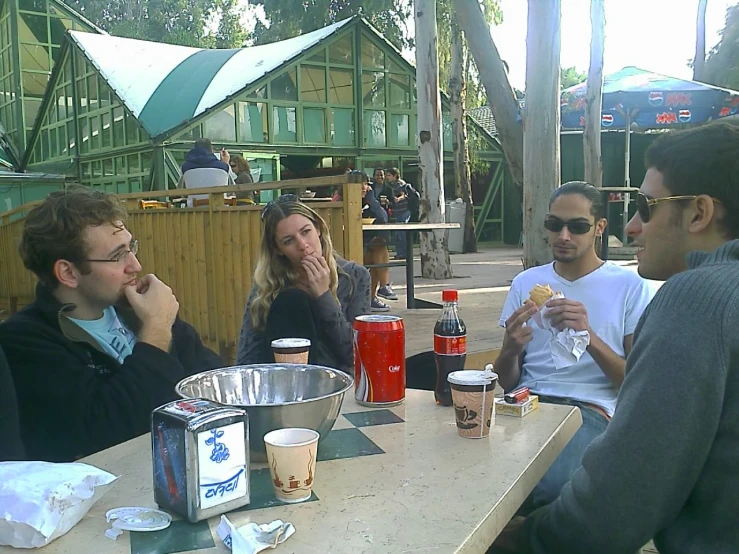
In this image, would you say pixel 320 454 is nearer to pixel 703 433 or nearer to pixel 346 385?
pixel 346 385

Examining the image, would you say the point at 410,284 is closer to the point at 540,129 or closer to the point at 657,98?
the point at 540,129

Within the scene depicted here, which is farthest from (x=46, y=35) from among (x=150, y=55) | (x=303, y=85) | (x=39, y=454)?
(x=39, y=454)

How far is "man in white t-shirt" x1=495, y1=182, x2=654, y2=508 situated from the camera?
92.9 inches

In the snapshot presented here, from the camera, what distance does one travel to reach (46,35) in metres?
19.0

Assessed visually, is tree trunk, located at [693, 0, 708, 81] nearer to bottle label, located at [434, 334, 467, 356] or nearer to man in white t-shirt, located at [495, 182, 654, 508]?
man in white t-shirt, located at [495, 182, 654, 508]

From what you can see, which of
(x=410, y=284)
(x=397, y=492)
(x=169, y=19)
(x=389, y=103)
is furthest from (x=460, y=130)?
(x=169, y=19)

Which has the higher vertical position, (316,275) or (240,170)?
(240,170)

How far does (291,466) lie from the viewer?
1232 millimetres

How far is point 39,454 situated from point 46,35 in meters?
20.6

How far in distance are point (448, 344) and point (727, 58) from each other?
101 ft

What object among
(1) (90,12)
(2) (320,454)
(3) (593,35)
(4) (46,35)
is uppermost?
(1) (90,12)

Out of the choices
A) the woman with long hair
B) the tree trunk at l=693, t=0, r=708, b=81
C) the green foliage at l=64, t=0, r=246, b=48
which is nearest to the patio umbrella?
the tree trunk at l=693, t=0, r=708, b=81

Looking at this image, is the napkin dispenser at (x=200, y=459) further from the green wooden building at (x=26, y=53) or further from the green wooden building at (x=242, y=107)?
the green wooden building at (x=26, y=53)

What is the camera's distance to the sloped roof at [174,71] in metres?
12.3
